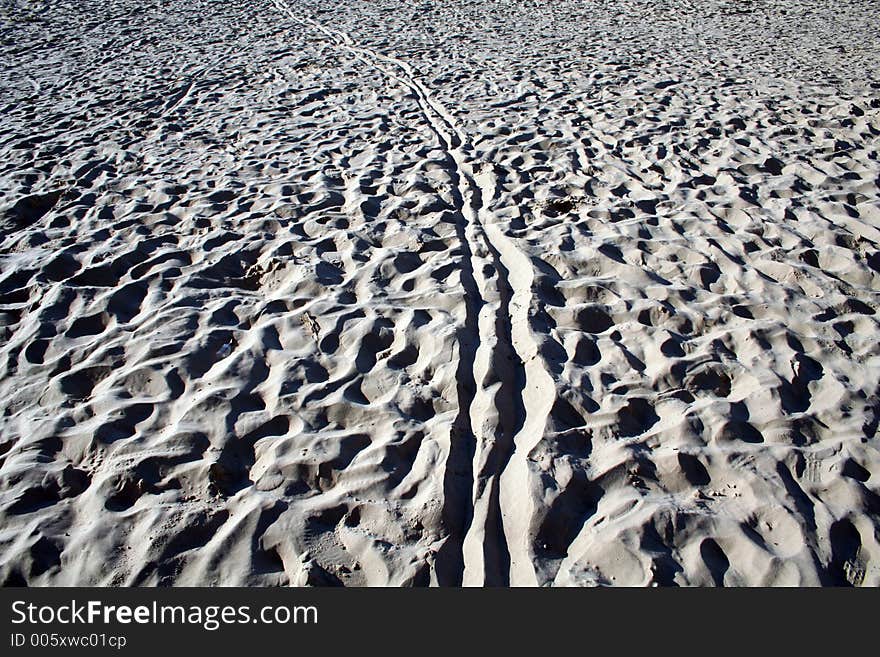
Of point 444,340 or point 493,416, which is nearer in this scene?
point 493,416

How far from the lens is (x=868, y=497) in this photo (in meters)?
2.87

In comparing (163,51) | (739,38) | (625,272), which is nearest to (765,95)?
(739,38)

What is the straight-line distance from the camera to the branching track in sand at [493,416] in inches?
107

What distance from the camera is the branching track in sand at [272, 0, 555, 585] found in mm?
2723

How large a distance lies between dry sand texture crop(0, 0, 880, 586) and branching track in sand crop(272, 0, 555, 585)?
0.06ft

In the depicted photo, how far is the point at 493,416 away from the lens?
3.36m

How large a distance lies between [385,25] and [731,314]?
1139 centimetres

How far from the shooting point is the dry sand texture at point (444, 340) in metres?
2.77

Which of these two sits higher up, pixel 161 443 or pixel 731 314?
pixel 161 443

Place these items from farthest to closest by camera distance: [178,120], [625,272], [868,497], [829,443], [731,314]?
1. [178,120]
2. [625,272]
3. [731,314]
4. [829,443]
5. [868,497]

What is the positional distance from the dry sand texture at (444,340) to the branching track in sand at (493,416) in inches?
0.7

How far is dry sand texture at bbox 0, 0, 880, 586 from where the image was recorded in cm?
277

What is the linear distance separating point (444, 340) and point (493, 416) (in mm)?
715

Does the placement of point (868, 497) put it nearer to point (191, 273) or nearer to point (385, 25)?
point (191, 273)
